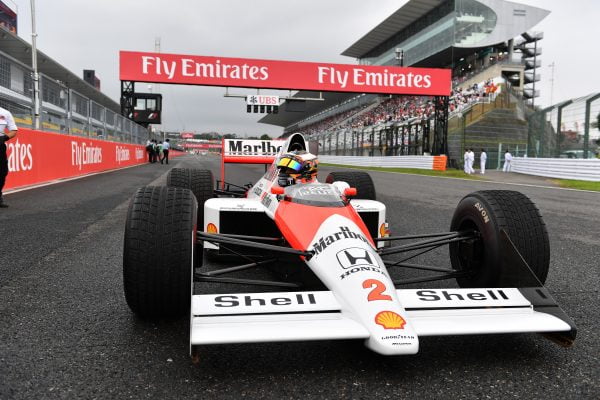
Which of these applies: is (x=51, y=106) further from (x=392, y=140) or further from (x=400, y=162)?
(x=392, y=140)

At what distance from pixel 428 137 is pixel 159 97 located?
28716mm

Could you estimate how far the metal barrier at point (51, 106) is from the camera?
8.98m

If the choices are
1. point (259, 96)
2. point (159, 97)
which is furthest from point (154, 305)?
point (159, 97)

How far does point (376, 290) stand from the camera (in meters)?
2.01

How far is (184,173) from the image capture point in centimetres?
469

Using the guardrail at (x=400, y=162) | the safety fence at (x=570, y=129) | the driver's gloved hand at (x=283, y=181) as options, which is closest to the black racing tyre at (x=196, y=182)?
the driver's gloved hand at (x=283, y=181)

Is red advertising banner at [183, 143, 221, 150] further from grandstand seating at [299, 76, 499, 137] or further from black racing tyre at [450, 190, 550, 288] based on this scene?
black racing tyre at [450, 190, 550, 288]

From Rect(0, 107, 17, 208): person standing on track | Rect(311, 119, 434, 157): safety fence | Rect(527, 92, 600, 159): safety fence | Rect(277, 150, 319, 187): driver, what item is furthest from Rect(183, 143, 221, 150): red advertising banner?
Rect(277, 150, 319, 187): driver

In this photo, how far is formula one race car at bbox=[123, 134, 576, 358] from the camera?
181 cm

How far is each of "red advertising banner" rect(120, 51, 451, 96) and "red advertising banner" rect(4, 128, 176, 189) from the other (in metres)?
6.52

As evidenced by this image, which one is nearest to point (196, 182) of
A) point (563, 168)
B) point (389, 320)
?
point (389, 320)

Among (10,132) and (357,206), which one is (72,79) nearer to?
(10,132)

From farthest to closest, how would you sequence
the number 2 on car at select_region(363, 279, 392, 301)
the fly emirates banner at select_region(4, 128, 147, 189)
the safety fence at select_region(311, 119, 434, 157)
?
the safety fence at select_region(311, 119, 434, 157) → the fly emirates banner at select_region(4, 128, 147, 189) → the number 2 on car at select_region(363, 279, 392, 301)

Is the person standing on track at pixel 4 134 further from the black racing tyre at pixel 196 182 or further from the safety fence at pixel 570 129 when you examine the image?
the safety fence at pixel 570 129
